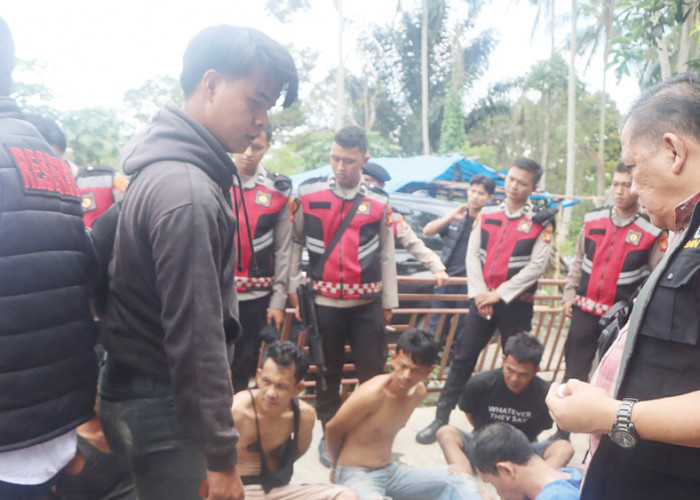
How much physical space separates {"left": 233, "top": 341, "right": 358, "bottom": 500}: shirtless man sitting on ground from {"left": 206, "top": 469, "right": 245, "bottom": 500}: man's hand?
1.29 metres

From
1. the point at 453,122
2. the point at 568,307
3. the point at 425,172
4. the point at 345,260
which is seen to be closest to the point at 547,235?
the point at 568,307

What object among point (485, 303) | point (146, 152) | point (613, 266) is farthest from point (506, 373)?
point (146, 152)

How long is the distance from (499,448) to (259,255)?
1713 millimetres

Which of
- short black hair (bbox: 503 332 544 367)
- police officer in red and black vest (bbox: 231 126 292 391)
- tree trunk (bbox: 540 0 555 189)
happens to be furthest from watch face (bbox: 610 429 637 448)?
tree trunk (bbox: 540 0 555 189)

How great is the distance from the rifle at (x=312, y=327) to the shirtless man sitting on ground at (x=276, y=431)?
0.73 m

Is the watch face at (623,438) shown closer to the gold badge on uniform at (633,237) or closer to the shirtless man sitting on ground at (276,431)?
the shirtless man sitting on ground at (276,431)

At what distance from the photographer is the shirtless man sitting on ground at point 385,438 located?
301 centimetres

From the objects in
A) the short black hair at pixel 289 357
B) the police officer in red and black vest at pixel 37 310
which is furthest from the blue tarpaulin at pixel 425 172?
the police officer in red and black vest at pixel 37 310

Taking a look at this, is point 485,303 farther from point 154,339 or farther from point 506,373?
point 154,339

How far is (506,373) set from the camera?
3445 mm

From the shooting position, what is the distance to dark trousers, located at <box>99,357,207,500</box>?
148 centimetres

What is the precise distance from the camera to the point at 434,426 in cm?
391

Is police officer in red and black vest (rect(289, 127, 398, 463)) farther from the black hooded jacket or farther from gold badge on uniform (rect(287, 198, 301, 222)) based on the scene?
the black hooded jacket

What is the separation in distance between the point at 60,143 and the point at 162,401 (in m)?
2.50
